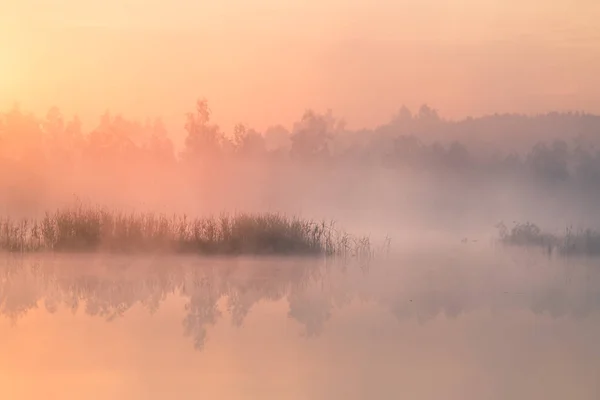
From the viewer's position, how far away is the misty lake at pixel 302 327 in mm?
2285

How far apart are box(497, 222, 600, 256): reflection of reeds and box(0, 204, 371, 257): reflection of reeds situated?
69 cm

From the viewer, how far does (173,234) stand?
3.18 metres

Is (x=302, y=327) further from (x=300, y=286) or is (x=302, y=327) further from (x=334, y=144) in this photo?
(x=334, y=144)

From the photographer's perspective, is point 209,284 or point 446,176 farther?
point 446,176

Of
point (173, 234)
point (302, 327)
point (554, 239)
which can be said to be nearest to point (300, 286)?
point (302, 327)

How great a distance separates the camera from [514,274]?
316cm

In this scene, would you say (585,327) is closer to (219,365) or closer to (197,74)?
(219,365)

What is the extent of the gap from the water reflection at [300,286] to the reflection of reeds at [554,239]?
7cm

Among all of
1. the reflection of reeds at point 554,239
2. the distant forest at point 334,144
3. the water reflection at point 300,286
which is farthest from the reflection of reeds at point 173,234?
the reflection of reeds at point 554,239

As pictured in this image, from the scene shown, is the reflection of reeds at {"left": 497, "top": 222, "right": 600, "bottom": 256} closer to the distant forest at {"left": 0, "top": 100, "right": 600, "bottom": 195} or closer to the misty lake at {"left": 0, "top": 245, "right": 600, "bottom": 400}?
the misty lake at {"left": 0, "top": 245, "right": 600, "bottom": 400}

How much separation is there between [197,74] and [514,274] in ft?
5.84

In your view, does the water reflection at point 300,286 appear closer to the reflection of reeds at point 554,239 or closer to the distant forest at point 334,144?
the reflection of reeds at point 554,239

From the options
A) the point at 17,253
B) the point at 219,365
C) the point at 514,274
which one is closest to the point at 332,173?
the point at 514,274

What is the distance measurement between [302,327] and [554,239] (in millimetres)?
1394
